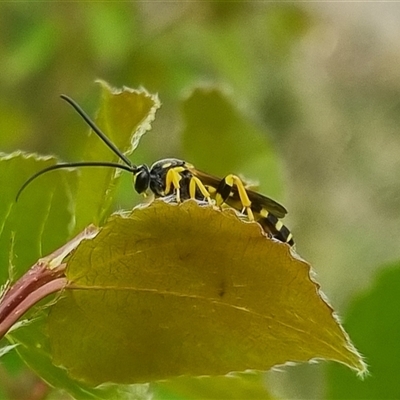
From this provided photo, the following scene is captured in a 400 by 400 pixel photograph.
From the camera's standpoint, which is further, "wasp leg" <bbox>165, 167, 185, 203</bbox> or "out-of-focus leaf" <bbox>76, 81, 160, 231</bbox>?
"wasp leg" <bbox>165, 167, 185, 203</bbox>

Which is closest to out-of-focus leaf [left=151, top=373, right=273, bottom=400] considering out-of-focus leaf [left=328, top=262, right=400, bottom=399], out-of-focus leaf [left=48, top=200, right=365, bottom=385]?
out-of-focus leaf [left=328, top=262, right=400, bottom=399]

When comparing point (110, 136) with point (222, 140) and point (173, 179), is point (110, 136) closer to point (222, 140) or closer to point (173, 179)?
point (173, 179)

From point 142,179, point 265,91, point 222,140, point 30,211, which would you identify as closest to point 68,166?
point 30,211

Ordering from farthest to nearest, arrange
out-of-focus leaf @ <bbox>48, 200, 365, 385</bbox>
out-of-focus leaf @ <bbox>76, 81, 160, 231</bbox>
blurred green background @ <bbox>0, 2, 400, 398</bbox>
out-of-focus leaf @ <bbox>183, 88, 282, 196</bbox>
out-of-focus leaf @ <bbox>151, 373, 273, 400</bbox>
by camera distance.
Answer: blurred green background @ <bbox>0, 2, 400, 398</bbox>, out-of-focus leaf @ <bbox>183, 88, 282, 196</bbox>, out-of-focus leaf @ <bbox>151, 373, 273, 400</bbox>, out-of-focus leaf @ <bbox>76, 81, 160, 231</bbox>, out-of-focus leaf @ <bbox>48, 200, 365, 385</bbox>

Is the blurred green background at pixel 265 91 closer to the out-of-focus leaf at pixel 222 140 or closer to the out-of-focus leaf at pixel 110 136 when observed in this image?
the out-of-focus leaf at pixel 222 140

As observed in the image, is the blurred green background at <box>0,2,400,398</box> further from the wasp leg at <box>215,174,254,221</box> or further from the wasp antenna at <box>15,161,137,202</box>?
the wasp antenna at <box>15,161,137,202</box>
